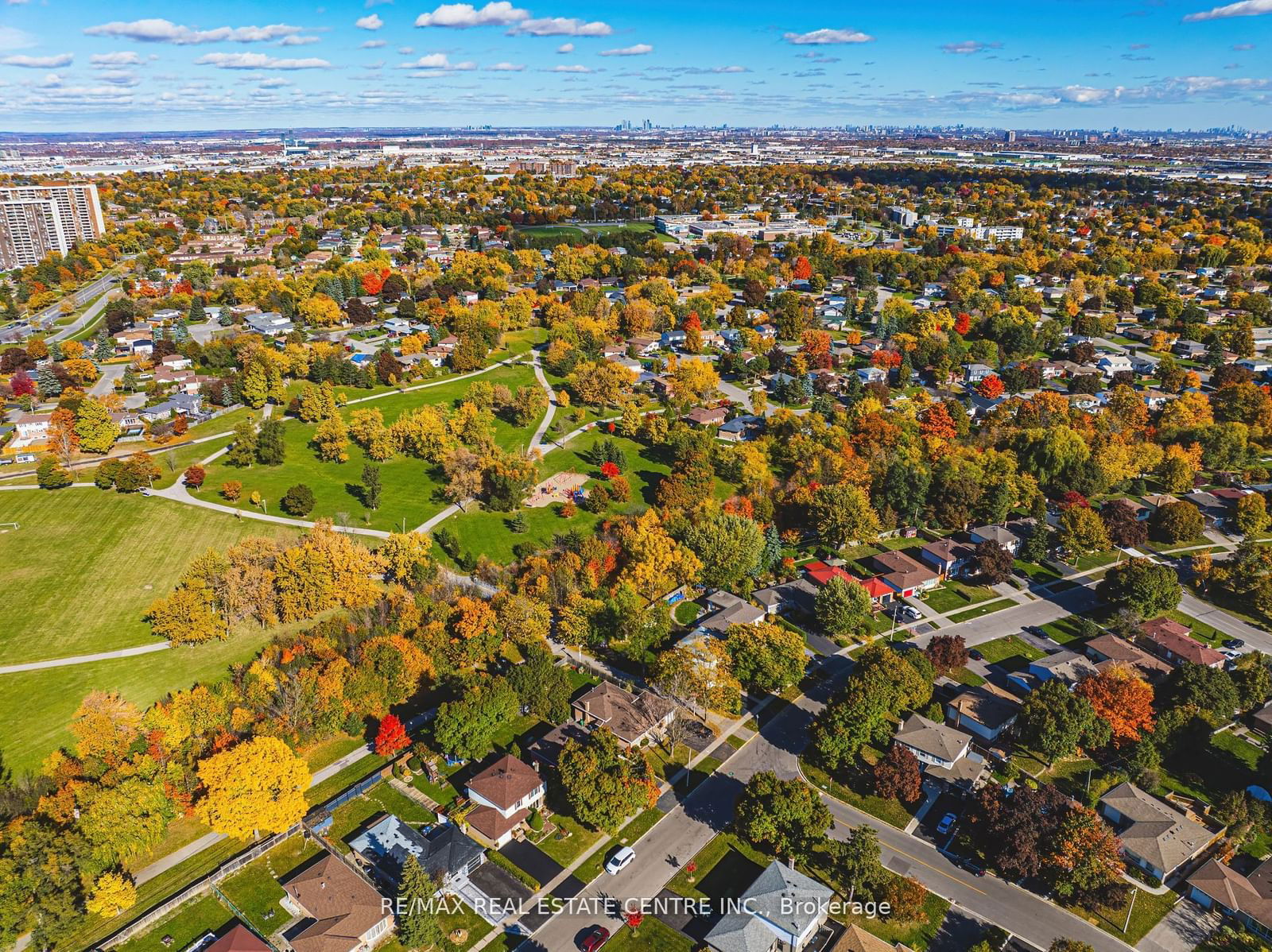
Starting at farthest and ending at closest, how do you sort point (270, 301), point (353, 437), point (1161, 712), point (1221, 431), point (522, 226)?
point (522, 226), point (270, 301), point (353, 437), point (1221, 431), point (1161, 712)

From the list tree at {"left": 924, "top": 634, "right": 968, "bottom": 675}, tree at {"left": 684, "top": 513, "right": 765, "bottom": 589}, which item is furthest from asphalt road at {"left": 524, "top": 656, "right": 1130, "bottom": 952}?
tree at {"left": 684, "top": 513, "right": 765, "bottom": 589}

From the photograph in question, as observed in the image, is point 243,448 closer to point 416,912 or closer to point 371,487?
point 371,487

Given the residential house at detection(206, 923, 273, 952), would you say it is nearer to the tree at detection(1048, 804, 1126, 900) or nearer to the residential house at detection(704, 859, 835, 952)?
the residential house at detection(704, 859, 835, 952)

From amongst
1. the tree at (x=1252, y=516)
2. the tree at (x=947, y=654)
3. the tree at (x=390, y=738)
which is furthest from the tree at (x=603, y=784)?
the tree at (x=1252, y=516)

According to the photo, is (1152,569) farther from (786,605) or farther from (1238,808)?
(786,605)

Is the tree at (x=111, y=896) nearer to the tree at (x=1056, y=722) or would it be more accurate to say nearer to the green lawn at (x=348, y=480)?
the green lawn at (x=348, y=480)

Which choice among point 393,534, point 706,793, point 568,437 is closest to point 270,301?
point 568,437
